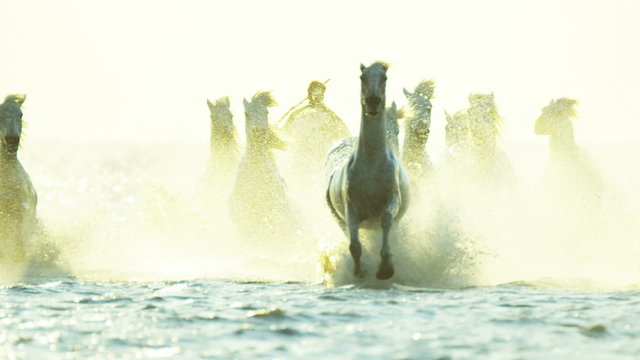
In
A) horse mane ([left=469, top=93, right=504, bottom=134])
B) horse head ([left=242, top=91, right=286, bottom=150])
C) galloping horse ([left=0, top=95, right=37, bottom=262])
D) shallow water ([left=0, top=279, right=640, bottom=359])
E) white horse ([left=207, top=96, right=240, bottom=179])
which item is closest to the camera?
Result: shallow water ([left=0, top=279, right=640, bottom=359])

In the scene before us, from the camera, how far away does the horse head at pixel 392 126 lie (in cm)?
1664

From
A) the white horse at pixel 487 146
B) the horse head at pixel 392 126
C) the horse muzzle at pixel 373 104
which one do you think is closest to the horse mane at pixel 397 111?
the horse head at pixel 392 126

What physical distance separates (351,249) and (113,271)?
4674 millimetres

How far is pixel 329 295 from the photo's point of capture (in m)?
11.9

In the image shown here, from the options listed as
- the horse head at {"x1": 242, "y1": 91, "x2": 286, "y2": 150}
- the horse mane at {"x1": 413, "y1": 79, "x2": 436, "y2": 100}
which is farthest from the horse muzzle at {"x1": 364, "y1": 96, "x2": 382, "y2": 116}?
the horse head at {"x1": 242, "y1": 91, "x2": 286, "y2": 150}

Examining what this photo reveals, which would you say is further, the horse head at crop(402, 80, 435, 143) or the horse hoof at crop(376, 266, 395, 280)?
the horse head at crop(402, 80, 435, 143)

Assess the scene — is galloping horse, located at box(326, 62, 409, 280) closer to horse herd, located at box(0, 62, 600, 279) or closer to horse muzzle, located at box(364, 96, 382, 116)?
horse muzzle, located at box(364, 96, 382, 116)

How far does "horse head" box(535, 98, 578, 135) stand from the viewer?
20516 millimetres

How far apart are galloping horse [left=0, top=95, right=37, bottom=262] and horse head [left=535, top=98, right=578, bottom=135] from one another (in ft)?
31.2

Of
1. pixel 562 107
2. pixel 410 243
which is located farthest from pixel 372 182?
pixel 562 107

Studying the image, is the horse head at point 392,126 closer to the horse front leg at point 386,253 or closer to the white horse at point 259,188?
the white horse at point 259,188

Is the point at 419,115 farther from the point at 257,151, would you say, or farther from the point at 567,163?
the point at 567,163

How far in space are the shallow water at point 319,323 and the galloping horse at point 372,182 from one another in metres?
0.58

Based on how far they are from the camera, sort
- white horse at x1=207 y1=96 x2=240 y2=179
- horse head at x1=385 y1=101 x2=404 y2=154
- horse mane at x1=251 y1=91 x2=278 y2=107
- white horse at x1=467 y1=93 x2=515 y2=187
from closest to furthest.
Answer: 1. horse head at x1=385 y1=101 x2=404 y2=154
2. white horse at x1=467 y1=93 x2=515 y2=187
3. horse mane at x1=251 y1=91 x2=278 y2=107
4. white horse at x1=207 y1=96 x2=240 y2=179
